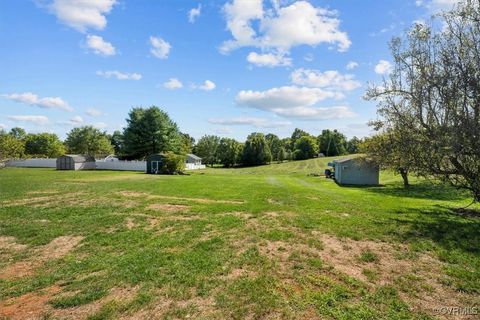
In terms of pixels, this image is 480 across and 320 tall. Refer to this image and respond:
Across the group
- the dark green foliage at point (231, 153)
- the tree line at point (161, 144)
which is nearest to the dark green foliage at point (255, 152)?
the tree line at point (161, 144)

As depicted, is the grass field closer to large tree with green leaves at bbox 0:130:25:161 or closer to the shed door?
the shed door

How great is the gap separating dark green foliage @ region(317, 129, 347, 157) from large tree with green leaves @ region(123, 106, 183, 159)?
5236 cm

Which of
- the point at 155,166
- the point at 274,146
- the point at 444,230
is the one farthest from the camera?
the point at 274,146

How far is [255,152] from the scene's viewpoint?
64.1 metres

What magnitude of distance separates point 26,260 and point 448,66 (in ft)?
44.3

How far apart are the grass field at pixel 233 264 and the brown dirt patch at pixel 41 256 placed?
0.08ft

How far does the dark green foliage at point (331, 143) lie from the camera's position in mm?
85000

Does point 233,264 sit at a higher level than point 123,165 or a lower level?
lower

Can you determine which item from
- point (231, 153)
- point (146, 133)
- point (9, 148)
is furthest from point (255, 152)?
point (9, 148)

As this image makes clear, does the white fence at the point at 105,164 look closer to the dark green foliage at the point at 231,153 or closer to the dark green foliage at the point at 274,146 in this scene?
the dark green foliage at the point at 231,153

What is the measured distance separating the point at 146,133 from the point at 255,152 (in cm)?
2522

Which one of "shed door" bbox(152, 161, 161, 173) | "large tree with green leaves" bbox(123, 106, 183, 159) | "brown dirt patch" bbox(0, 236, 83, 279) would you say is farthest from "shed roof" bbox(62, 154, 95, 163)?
"brown dirt patch" bbox(0, 236, 83, 279)

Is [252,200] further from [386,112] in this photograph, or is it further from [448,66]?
[448,66]

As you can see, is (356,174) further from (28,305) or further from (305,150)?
(305,150)
